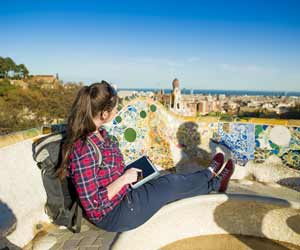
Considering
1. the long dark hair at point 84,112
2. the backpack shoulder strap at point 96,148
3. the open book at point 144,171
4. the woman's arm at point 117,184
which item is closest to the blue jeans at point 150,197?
the open book at point 144,171

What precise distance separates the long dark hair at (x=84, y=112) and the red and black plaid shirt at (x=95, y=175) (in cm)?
5

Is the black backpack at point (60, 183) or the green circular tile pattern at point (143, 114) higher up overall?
the green circular tile pattern at point (143, 114)

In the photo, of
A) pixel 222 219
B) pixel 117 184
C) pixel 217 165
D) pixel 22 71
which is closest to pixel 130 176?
pixel 117 184

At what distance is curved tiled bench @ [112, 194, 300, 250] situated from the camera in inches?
89.8

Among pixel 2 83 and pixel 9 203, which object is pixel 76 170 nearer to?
pixel 9 203

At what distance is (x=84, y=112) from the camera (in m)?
1.83

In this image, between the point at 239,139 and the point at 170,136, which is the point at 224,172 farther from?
the point at 170,136

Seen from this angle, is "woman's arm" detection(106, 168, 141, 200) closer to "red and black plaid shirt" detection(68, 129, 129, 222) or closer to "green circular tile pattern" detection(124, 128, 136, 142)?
"red and black plaid shirt" detection(68, 129, 129, 222)

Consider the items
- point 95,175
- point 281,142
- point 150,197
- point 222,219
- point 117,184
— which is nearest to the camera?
point 95,175

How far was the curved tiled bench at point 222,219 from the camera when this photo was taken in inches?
89.8

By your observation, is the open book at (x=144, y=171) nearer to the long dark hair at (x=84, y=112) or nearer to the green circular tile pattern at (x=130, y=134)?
the long dark hair at (x=84, y=112)

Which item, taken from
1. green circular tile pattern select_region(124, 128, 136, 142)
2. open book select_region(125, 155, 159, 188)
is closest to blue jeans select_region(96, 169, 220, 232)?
open book select_region(125, 155, 159, 188)

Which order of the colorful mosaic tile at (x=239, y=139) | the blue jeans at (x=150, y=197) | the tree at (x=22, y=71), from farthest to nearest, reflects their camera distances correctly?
1. the tree at (x=22, y=71)
2. the colorful mosaic tile at (x=239, y=139)
3. the blue jeans at (x=150, y=197)

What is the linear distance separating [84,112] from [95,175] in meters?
0.44
